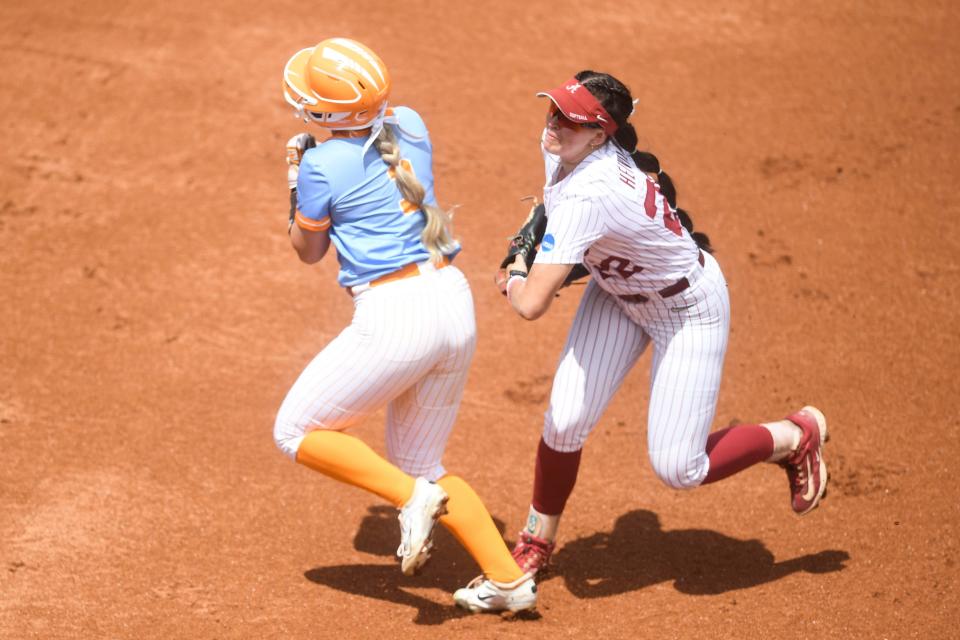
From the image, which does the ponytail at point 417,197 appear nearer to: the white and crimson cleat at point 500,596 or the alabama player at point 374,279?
the alabama player at point 374,279

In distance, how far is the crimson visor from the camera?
3.96m

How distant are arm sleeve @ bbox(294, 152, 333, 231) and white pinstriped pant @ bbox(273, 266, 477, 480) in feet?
1.04

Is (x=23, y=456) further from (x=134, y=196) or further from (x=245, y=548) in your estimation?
(x=134, y=196)

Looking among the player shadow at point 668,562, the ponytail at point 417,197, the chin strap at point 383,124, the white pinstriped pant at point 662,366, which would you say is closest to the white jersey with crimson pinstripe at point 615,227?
the white pinstriped pant at point 662,366

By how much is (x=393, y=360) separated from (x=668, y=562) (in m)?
1.64

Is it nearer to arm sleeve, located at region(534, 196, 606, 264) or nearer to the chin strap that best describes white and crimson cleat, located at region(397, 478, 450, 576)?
arm sleeve, located at region(534, 196, 606, 264)

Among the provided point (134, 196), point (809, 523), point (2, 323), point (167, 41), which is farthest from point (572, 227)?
point (167, 41)

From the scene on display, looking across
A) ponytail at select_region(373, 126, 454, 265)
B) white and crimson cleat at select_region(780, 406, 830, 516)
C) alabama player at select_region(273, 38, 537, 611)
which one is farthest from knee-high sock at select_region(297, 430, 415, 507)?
white and crimson cleat at select_region(780, 406, 830, 516)

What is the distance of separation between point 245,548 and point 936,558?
280 centimetres

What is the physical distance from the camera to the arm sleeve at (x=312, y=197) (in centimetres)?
401

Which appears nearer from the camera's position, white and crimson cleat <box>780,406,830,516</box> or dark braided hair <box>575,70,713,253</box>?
dark braided hair <box>575,70,713,253</box>

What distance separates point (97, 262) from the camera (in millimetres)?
6977

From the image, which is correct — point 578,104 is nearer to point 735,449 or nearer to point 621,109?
point 621,109

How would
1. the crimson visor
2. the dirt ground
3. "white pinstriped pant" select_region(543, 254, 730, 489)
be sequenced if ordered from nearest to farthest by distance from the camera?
the crimson visor → "white pinstriped pant" select_region(543, 254, 730, 489) → the dirt ground
